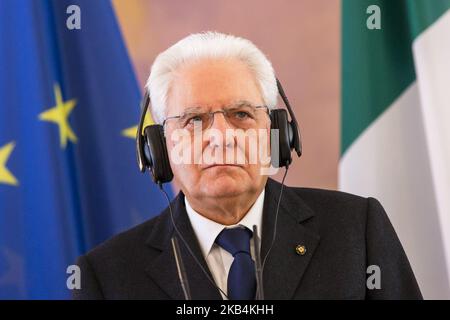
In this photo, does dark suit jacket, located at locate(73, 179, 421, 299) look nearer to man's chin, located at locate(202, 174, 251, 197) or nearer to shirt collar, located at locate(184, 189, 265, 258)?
shirt collar, located at locate(184, 189, 265, 258)

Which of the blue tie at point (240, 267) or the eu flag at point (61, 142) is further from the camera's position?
the eu flag at point (61, 142)

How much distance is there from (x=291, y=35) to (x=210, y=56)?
1.98 feet

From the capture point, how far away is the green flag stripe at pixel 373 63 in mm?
1925

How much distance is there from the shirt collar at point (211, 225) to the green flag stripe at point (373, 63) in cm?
58

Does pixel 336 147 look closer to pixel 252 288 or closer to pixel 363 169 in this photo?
pixel 363 169

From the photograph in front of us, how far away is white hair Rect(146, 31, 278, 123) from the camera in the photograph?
1.50 meters

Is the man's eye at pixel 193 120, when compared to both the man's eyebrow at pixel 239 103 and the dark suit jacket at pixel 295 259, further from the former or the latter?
the dark suit jacket at pixel 295 259

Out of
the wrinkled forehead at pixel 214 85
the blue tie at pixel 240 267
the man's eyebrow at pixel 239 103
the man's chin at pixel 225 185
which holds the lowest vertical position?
the blue tie at pixel 240 267

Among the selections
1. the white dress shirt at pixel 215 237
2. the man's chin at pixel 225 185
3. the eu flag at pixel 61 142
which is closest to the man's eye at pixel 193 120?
the man's chin at pixel 225 185

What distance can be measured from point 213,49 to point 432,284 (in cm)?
110

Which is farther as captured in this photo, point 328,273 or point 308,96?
point 308,96

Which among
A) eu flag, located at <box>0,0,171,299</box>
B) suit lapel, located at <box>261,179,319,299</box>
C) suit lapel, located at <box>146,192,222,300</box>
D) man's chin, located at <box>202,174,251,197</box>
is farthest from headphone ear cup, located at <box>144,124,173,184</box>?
eu flag, located at <box>0,0,171,299</box>
